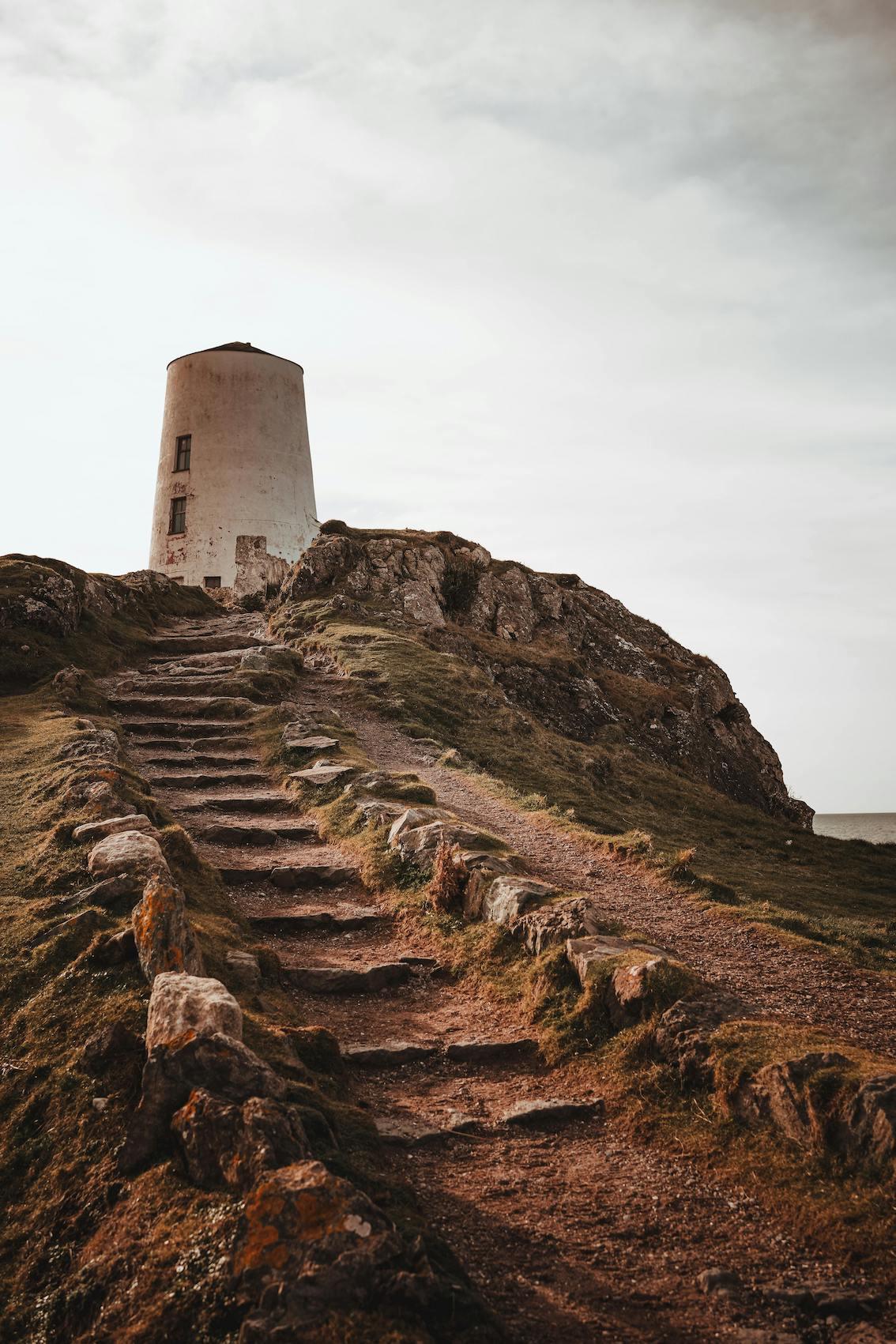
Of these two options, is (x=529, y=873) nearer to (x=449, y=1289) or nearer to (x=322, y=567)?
(x=449, y=1289)

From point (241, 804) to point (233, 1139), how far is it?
11883 millimetres

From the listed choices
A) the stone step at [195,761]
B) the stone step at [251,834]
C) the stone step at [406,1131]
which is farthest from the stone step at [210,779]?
the stone step at [406,1131]

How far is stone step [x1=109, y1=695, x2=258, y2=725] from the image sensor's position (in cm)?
2367

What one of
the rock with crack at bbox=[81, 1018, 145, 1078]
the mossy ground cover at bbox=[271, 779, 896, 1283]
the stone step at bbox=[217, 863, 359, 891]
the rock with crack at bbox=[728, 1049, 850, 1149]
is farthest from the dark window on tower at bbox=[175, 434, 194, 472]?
the rock with crack at bbox=[728, 1049, 850, 1149]

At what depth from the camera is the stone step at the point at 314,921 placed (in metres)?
12.1

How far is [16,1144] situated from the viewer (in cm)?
634

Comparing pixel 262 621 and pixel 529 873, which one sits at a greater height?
pixel 262 621

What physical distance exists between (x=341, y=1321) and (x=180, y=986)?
2805 mm

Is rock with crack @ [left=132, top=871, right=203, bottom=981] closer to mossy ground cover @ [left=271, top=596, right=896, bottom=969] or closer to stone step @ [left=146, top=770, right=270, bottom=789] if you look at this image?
mossy ground cover @ [left=271, top=596, right=896, bottom=969]

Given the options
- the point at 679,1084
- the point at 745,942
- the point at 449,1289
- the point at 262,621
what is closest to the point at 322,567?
the point at 262,621

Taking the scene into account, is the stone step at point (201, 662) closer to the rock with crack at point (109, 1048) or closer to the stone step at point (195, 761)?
the stone step at point (195, 761)

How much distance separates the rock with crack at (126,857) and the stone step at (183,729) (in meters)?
11.5

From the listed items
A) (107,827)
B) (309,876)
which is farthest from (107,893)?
(309,876)

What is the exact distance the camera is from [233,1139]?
221 inches
